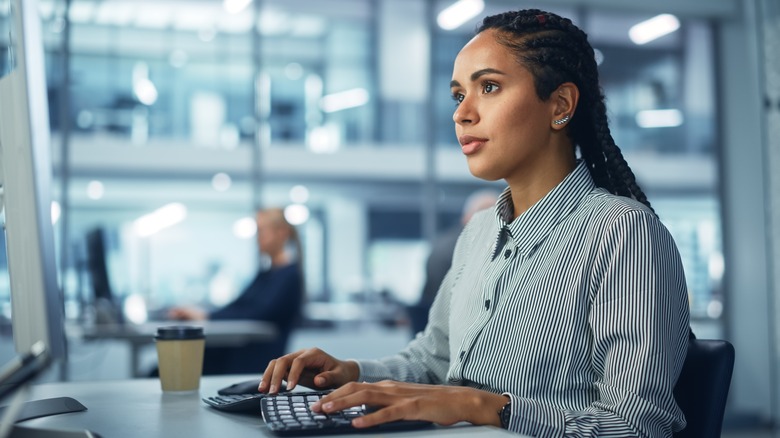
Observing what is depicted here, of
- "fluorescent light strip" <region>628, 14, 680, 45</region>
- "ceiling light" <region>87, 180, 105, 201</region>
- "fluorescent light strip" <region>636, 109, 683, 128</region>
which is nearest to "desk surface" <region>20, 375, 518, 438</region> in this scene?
"ceiling light" <region>87, 180, 105, 201</region>

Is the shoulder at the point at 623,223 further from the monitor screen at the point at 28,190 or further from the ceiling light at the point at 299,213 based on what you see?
the ceiling light at the point at 299,213

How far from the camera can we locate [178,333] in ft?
4.78

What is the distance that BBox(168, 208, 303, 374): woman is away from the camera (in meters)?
3.67

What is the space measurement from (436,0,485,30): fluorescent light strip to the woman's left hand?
500cm

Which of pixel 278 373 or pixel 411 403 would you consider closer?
pixel 411 403

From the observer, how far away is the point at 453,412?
99 centimetres

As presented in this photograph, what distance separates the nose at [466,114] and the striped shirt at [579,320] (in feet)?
0.60

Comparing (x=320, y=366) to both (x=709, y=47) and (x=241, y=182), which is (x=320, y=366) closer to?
(x=241, y=182)

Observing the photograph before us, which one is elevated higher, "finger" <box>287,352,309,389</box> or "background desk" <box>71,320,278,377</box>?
"finger" <box>287,352,309,389</box>

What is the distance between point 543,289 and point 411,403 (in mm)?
364

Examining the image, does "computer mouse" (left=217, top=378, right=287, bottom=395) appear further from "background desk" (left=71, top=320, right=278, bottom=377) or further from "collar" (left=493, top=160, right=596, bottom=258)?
"background desk" (left=71, top=320, right=278, bottom=377)

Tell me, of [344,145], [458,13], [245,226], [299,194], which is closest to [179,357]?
[245,226]

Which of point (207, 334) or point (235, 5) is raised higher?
point (235, 5)

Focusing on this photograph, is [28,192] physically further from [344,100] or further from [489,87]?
[344,100]
